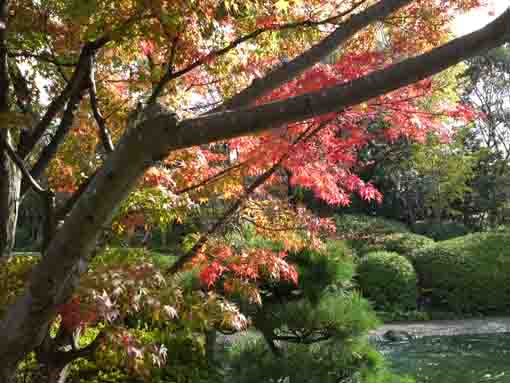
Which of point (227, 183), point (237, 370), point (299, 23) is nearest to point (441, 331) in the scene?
point (237, 370)

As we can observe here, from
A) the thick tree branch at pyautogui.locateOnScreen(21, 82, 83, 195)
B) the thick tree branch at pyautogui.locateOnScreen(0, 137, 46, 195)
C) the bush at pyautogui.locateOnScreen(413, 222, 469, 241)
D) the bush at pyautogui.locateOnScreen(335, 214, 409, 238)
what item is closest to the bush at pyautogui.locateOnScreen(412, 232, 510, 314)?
the bush at pyautogui.locateOnScreen(335, 214, 409, 238)

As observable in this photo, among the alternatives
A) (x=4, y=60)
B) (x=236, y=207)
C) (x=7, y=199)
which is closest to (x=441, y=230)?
(x=236, y=207)

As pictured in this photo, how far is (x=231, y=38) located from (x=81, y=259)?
192 cm

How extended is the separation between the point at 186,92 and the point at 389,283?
8265 millimetres

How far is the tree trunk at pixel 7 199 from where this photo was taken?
405cm

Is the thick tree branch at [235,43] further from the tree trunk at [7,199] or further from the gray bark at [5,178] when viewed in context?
the tree trunk at [7,199]

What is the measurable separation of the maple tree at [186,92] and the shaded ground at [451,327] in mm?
6372

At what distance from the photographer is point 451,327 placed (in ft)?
32.7

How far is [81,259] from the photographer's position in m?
2.21

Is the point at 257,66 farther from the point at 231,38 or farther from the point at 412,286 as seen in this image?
the point at 412,286

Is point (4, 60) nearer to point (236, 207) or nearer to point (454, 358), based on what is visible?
point (236, 207)

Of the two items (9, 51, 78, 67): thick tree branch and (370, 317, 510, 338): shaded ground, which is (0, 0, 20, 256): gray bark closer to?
(9, 51, 78, 67): thick tree branch

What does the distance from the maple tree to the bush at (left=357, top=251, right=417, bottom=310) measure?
7.44 m

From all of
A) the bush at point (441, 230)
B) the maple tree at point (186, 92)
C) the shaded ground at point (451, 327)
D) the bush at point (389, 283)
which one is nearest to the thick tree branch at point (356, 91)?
the maple tree at point (186, 92)
